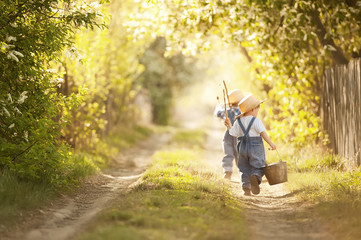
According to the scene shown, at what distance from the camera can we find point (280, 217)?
6.18 m

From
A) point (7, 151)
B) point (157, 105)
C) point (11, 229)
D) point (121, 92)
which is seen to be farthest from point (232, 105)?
point (157, 105)

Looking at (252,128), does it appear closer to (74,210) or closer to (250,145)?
(250,145)

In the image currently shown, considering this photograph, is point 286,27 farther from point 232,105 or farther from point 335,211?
point 335,211

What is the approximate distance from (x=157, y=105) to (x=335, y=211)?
22.6 metres

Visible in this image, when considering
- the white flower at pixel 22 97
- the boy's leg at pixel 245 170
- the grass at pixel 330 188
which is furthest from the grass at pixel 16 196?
the grass at pixel 330 188

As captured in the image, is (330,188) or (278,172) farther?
(278,172)

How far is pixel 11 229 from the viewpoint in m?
5.25

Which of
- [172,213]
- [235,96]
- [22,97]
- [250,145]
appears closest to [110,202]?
[172,213]

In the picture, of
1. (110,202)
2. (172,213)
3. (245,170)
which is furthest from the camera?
(245,170)

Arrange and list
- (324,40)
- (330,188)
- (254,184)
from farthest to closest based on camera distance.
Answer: (324,40) → (254,184) → (330,188)

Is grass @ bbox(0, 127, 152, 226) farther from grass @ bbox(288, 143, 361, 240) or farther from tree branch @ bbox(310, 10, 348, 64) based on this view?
tree branch @ bbox(310, 10, 348, 64)

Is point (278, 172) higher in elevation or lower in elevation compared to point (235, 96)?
lower

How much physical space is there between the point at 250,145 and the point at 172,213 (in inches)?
101

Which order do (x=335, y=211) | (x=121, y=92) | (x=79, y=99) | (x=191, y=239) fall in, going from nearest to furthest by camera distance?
1. (x=191, y=239)
2. (x=335, y=211)
3. (x=79, y=99)
4. (x=121, y=92)
